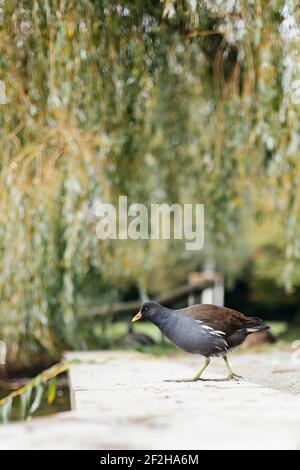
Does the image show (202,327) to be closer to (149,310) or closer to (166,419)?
(149,310)

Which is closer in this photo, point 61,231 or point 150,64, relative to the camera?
point 150,64

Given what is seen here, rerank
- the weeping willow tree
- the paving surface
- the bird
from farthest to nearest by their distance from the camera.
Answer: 1. the weeping willow tree
2. the bird
3. the paving surface

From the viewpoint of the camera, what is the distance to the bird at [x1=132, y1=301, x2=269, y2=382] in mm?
2246

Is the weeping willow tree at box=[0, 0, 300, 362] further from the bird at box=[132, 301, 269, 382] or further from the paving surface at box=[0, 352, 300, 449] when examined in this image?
the bird at box=[132, 301, 269, 382]

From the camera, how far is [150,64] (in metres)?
4.22

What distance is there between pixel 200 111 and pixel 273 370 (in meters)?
2.41

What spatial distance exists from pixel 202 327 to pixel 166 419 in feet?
1.02

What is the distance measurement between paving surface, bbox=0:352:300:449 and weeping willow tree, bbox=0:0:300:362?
1303mm

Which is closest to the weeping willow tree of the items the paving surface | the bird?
the paving surface

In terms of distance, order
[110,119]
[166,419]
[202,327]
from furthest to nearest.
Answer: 1. [110,119]
2. [202,327]
3. [166,419]

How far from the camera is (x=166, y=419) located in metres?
2.12

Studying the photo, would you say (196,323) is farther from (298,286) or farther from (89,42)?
(298,286)

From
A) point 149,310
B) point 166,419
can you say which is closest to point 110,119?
point 149,310
